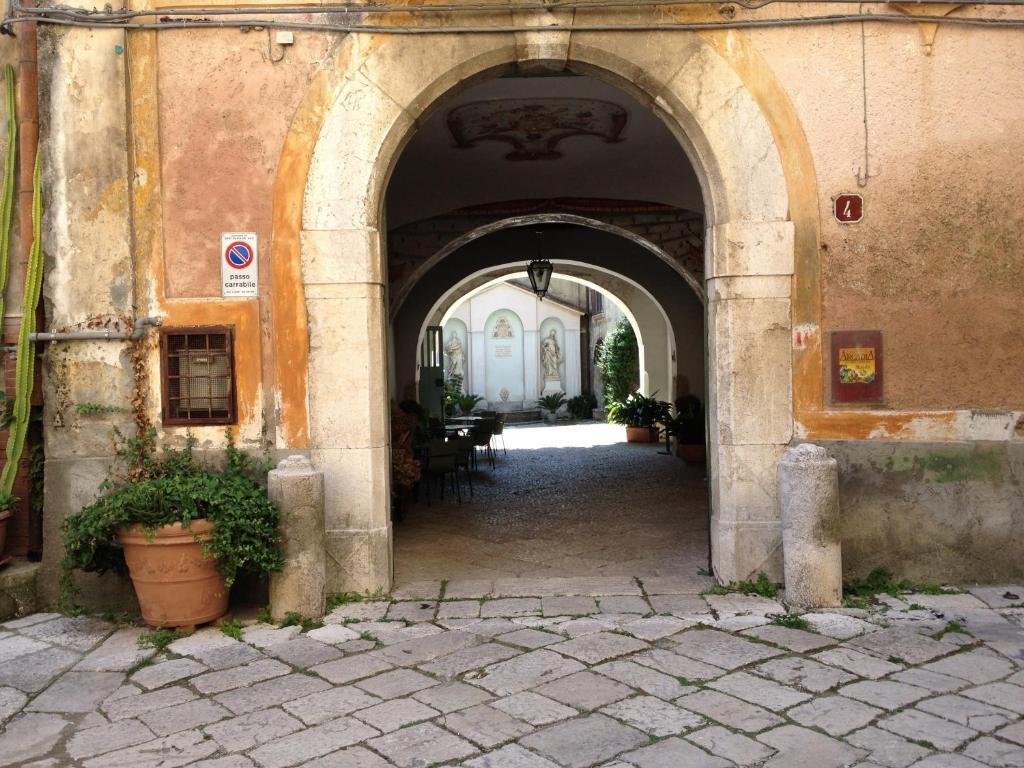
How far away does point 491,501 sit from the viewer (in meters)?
9.42

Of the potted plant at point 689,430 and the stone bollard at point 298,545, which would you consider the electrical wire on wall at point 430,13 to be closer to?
the stone bollard at point 298,545

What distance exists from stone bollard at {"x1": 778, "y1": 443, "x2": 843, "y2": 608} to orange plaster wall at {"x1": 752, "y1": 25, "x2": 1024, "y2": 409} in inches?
18.6

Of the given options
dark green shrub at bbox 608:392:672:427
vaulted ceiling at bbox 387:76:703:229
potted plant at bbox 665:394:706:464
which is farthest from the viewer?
dark green shrub at bbox 608:392:672:427

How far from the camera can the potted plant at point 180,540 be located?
4867 mm

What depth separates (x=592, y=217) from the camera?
1179 centimetres

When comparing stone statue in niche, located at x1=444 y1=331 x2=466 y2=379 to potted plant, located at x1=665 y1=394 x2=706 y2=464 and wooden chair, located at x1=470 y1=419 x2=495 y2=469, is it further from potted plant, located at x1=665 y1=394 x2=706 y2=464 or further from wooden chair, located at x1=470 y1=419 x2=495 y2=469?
wooden chair, located at x1=470 y1=419 x2=495 y2=469

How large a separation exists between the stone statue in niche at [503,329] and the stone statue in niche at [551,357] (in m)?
1.28

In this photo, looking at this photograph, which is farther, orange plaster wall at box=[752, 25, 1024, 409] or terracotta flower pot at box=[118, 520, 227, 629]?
orange plaster wall at box=[752, 25, 1024, 409]

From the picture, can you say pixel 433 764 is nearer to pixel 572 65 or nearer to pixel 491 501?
pixel 572 65

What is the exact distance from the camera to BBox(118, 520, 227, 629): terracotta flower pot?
488 centimetres

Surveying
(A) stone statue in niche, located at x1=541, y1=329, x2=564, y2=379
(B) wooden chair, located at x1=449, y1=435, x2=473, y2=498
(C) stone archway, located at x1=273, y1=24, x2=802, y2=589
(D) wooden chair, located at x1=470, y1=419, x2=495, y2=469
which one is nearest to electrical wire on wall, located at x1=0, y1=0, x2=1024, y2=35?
(C) stone archway, located at x1=273, y1=24, x2=802, y2=589

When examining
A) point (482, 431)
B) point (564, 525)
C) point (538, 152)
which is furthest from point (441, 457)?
point (538, 152)

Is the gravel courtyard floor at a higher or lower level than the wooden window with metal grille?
lower

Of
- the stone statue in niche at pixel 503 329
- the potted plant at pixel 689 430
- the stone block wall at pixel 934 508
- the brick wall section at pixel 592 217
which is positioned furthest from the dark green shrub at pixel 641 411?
the stone statue in niche at pixel 503 329
